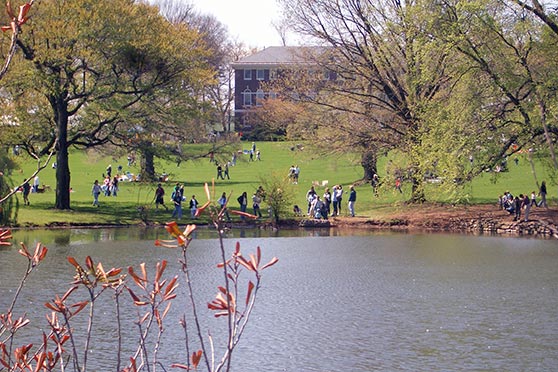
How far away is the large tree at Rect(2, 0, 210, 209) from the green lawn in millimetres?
2483

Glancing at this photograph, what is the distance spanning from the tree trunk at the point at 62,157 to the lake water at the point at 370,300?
7.15m

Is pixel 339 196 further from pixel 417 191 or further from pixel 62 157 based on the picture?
pixel 62 157

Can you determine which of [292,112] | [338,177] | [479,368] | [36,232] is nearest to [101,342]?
[479,368]

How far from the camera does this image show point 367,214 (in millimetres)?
42312

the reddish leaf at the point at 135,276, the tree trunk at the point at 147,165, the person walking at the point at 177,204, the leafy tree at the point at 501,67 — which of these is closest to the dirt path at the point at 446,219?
the leafy tree at the point at 501,67

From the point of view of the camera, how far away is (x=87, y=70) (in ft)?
128

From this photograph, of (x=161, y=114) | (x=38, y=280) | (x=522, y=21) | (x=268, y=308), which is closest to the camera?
(x=268, y=308)

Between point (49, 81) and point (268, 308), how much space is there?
21.9 m

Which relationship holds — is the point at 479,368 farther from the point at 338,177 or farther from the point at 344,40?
the point at 338,177

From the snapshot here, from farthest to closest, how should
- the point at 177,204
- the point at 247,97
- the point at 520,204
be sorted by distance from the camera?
the point at 247,97
the point at 177,204
the point at 520,204

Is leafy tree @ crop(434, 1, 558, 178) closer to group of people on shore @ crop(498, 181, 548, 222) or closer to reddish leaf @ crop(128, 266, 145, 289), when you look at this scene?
group of people on shore @ crop(498, 181, 548, 222)

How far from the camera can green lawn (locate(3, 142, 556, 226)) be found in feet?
133

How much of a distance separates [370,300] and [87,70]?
76.4 feet

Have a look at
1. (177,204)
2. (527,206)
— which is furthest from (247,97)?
(527,206)
